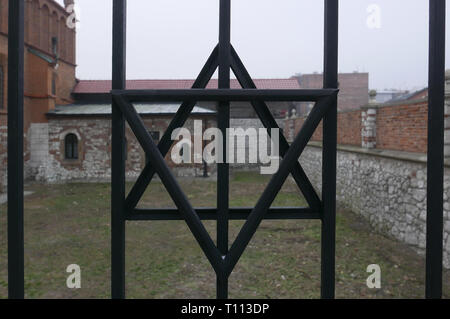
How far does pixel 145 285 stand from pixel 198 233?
3879mm

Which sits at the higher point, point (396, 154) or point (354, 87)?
point (354, 87)

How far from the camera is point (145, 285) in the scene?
4.64 meters

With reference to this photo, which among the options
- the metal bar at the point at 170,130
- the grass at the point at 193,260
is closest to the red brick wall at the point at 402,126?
the grass at the point at 193,260

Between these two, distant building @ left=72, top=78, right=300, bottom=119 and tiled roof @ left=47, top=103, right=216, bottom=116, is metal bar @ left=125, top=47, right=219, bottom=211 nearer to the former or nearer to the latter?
tiled roof @ left=47, top=103, right=216, bottom=116

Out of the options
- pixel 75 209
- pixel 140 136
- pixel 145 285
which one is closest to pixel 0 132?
pixel 75 209

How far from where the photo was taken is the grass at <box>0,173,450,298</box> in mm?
4551

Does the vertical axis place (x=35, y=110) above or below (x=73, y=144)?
above

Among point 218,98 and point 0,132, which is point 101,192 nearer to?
point 0,132

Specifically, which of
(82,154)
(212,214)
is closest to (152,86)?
(82,154)

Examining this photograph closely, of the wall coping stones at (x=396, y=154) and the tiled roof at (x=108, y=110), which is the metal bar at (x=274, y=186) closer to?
the wall coping stones at (x=396, y=154)

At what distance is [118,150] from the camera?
4.14 feet

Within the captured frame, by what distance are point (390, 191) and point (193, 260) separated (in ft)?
15.6

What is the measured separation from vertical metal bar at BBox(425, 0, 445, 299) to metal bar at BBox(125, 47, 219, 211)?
2.71ft

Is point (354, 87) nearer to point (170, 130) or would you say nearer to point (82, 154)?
point (82, 154)
